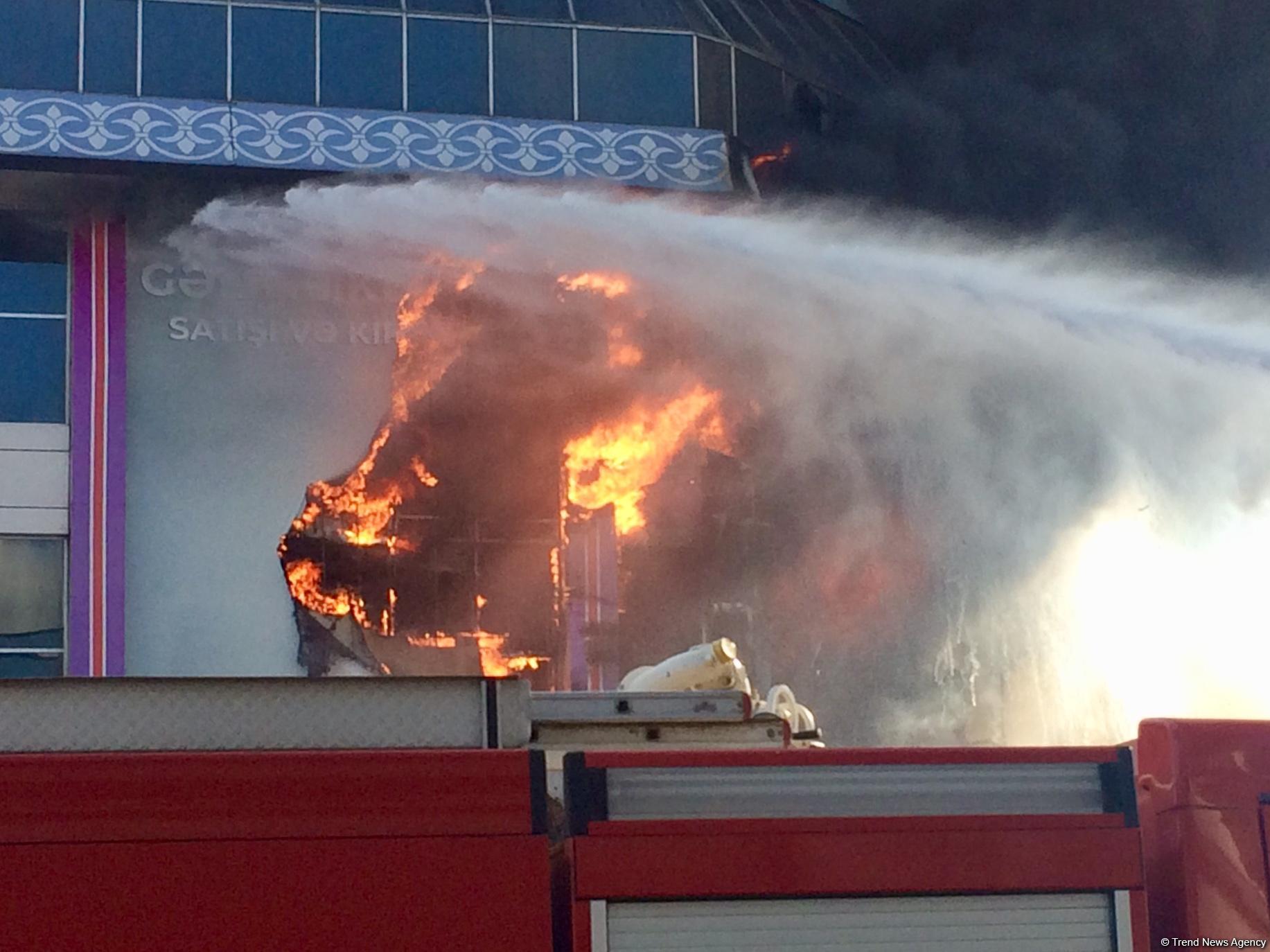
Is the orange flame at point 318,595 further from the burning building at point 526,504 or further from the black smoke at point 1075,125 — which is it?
the black smoke at point 1075,125

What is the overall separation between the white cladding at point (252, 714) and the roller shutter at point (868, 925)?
624 mm

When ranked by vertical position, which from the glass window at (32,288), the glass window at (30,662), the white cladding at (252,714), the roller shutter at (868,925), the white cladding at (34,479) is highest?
the glass window at (32,288)

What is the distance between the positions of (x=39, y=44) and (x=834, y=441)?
908 cm

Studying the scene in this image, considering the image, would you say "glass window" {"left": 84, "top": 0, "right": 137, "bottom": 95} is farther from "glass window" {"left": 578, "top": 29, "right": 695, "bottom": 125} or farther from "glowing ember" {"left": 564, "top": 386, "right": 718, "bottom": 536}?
"glowing ember" {"left": 564, "top": 386, "right": 718, "bottom": 536}

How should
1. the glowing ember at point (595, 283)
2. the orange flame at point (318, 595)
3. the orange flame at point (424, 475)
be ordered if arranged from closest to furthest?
the orange flame at point (318, 595) → the orange flame at point (424, 475) → the glowing ember at point (595, 283)

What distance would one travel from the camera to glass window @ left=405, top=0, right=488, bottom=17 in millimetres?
18391

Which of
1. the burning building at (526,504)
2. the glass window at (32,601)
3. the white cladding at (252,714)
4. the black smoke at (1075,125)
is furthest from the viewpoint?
the black smoke at (1075,125)

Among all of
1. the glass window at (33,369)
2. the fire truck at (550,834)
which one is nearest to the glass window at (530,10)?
the glass window at (33,369)

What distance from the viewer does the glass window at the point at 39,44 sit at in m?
17.4

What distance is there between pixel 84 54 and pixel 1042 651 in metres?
12.0

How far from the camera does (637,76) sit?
61.3 ft

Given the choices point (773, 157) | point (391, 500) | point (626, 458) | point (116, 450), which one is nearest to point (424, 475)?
point (391, 500)

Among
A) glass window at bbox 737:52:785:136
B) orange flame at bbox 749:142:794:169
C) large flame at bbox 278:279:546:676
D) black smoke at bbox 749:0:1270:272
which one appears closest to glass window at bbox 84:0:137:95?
large flame at bbox 278:279:546:676

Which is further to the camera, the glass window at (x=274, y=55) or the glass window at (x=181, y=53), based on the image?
the glass window at (x=274, y=55)
